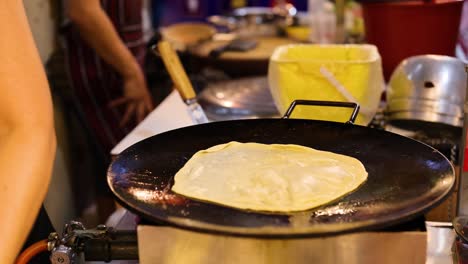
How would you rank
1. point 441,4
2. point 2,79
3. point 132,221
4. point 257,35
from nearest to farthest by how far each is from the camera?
point 2,79 < point 132,221 < point 441,4 < point 257,35

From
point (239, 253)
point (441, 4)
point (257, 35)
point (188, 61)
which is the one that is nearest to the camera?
point (239, 253)

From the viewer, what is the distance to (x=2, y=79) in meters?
0.97

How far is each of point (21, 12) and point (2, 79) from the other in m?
0.15

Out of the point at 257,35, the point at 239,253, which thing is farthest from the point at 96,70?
the point at 239,253

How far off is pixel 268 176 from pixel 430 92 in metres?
0.71

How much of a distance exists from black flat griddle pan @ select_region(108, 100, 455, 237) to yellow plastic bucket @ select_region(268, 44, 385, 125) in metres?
0.30

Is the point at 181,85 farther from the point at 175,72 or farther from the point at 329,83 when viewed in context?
the point at 329,83

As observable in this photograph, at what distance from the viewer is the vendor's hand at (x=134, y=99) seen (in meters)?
2.58

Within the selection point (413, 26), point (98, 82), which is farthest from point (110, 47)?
point (413, 26)

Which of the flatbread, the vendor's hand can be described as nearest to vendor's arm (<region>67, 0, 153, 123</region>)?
the vendor's hand

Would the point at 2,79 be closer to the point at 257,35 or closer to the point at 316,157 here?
the point at 316,157

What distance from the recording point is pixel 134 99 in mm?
2623

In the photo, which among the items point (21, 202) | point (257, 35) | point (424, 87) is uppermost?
point (21, 202)

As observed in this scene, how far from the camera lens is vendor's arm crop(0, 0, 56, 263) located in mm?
885
